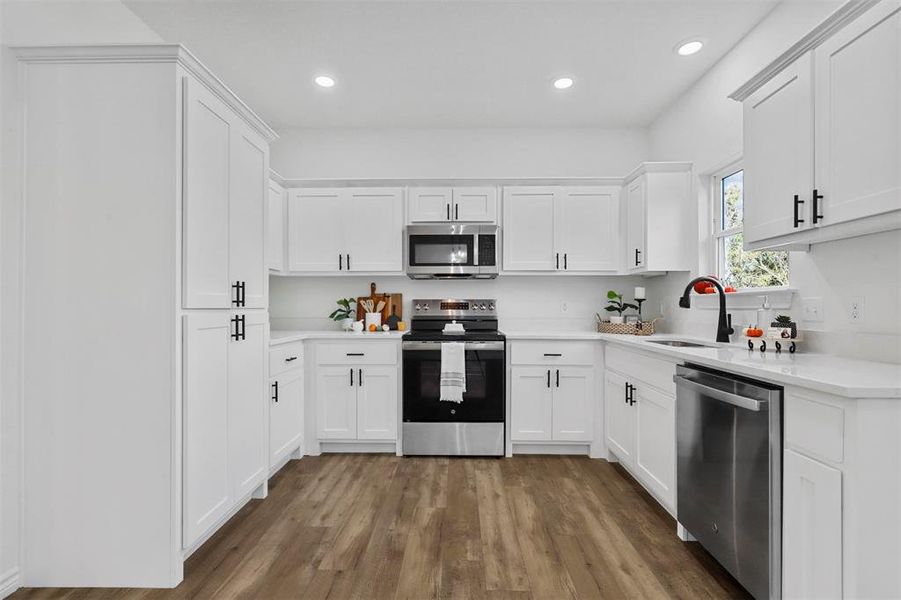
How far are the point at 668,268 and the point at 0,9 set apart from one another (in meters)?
3.98

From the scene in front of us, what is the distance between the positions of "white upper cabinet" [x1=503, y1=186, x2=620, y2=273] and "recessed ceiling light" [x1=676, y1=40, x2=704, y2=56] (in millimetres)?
1145

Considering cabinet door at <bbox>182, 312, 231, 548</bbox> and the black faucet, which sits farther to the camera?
the black faucet

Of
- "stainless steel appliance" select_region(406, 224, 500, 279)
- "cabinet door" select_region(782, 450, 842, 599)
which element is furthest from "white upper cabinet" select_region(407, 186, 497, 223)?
"cabinet door" select_region(782, 450, 842, 599)

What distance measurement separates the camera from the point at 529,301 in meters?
4.11

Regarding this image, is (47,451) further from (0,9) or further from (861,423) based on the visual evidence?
(861,423)

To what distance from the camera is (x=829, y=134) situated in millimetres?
1691

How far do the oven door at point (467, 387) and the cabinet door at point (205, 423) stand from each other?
4.94ft

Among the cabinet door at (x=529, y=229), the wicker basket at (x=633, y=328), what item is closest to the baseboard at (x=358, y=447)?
the cabinet door at (x=529, y=229)

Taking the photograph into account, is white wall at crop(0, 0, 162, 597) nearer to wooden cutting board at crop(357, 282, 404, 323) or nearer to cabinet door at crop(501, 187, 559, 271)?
wooden cutting board at crop(357, 282, 404, 323)

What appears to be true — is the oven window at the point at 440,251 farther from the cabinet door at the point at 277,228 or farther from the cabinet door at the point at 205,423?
the cabinet door at the point at 205,423

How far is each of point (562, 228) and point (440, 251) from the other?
3.54 feet

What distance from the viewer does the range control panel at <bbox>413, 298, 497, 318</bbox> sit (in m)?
4.02

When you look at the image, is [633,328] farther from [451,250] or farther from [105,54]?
[105,54]

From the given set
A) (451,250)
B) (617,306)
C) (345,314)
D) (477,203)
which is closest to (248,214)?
(345,314)
